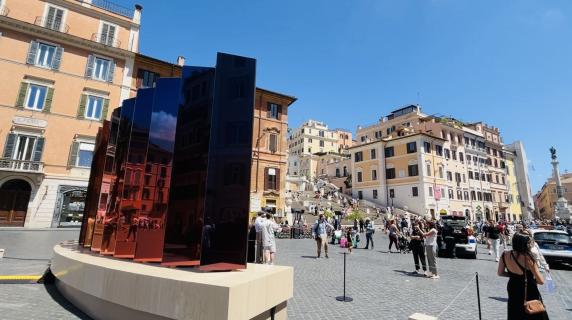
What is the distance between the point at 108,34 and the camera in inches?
955

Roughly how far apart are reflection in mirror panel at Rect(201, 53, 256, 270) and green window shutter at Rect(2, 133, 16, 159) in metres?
23.6

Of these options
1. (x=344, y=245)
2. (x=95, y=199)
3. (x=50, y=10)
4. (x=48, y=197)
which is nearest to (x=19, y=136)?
(x=48, y=197)

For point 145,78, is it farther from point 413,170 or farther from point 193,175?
point 413,170

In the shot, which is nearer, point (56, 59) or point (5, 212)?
point (5, 212)

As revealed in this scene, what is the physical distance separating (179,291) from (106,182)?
400 centimetres

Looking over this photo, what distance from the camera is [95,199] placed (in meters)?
6.61

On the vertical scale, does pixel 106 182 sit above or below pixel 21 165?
below

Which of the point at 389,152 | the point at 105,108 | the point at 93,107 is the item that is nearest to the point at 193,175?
the point at 105,108

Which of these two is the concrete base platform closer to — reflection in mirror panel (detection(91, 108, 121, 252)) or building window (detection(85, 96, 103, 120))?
reflection in mirror panel (detection(91, 108, 121, 252))

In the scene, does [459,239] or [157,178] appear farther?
[459,239]

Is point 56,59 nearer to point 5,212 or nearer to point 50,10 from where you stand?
point 50,10

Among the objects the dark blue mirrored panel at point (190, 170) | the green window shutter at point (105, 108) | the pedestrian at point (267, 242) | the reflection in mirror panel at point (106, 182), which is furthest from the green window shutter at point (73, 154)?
the dark blue mirrored panel at point (190, 170)

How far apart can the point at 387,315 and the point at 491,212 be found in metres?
54.3

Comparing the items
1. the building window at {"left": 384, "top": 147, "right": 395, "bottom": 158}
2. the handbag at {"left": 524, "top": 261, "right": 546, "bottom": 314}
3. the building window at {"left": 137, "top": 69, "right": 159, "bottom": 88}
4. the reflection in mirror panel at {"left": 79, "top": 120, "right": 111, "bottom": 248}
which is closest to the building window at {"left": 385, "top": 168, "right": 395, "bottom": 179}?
the building window at {"left": 384, "top": 147, "right": 395, "bottom": 158}
